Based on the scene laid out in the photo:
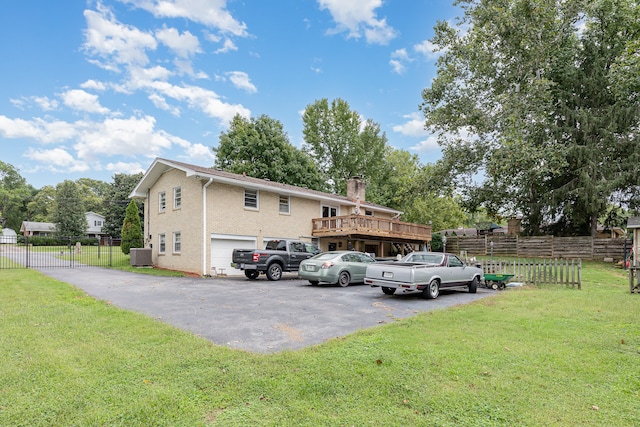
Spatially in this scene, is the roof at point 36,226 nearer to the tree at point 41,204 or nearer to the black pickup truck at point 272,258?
the tree at point 41,204

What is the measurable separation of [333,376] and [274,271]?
12.0 m

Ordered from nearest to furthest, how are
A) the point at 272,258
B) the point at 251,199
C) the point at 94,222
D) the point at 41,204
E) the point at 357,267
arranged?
1. the point at 357,267
2. the point at 272,258
3. the point at 251,199
4. the point at 94,222
5. the point at 41,204

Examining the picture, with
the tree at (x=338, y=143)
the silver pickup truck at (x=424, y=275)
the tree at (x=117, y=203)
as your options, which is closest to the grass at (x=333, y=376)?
the silver pickup truck at (x=424, y=275)

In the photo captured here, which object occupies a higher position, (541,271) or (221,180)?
(221,180)

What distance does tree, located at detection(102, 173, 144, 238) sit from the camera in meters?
50.4

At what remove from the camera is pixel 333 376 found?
4.15m

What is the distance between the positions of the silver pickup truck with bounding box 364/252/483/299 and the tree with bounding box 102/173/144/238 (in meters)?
45.3

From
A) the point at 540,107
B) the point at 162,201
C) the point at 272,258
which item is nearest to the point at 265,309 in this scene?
the point at 272,258

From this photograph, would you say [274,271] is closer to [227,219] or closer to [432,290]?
[227,219]

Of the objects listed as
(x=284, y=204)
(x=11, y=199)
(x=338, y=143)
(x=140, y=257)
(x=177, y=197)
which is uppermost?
(x=338, y=143)

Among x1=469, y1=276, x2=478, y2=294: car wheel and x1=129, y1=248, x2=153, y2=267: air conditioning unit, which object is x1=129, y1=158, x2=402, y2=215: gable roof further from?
x1=469, y1=276, x2=478, y2=294: car wheel

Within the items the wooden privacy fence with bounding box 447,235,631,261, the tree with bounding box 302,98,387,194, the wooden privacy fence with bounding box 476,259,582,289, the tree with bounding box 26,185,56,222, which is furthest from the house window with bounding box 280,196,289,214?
the tree with bounding box 26,185,56,222

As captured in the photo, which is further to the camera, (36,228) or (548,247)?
(36,228)

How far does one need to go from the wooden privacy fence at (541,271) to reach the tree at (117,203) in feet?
151
